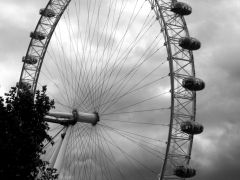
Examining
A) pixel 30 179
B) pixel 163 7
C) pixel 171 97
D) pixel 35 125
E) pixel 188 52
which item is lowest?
pixel 30 179

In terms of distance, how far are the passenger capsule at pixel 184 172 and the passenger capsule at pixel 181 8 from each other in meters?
10.3

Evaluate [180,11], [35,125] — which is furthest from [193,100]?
[35,125]

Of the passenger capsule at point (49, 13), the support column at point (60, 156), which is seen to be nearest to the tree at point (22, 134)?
the support column at point (60, 156)

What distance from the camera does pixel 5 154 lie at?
15.2m

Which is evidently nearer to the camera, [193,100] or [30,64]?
[193,100]

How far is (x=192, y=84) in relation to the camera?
91.7 ft

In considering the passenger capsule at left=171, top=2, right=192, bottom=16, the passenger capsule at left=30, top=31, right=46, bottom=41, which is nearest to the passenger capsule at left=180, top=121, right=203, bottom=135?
the passenger capsule at left=171, top=2, right=192, bottom=16

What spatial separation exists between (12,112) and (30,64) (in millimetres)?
22096

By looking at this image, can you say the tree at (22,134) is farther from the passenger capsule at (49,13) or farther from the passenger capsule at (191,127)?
the passenger capsule at (49,13)

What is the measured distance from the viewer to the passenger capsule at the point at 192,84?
2792 cm

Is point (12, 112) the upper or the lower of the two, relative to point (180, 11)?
lower

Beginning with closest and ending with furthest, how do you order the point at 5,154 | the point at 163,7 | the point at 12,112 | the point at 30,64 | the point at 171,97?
the point at 5,154 < the point at 12,112 < the point at 171,97 < the point at 163,7 < the point at 30,64

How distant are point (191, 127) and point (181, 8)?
26.5 feet

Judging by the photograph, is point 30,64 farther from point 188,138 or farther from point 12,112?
point 12,112
